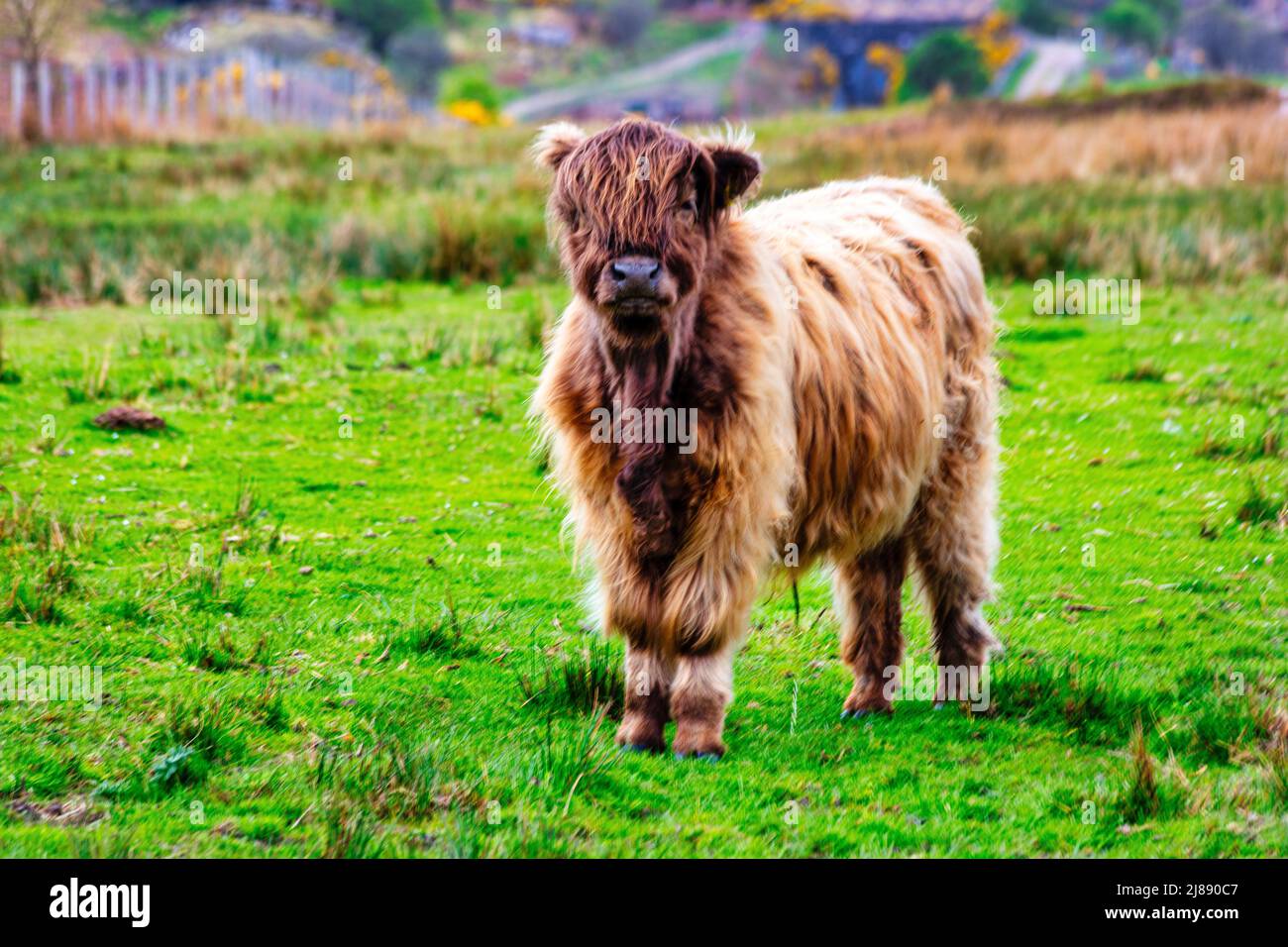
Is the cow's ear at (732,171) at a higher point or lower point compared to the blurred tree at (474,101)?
lower

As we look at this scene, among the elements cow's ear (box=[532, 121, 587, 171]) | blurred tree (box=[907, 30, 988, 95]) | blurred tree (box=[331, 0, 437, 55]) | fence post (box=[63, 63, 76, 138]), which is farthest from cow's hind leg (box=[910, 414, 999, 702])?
blurred tree (box=[331, 0, 437, 55])

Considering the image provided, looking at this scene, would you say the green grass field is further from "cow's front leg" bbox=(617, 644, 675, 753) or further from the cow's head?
the cow's head

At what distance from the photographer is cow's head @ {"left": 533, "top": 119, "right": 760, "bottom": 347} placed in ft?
15.0

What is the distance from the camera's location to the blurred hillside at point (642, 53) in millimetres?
40094

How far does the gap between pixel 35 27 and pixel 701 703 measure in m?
24.8

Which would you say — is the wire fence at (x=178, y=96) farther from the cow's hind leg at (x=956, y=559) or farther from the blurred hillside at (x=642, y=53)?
the cow's hind leg at (x=956, y=559)

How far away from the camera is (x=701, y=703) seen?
485cm

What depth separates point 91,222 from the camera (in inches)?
609

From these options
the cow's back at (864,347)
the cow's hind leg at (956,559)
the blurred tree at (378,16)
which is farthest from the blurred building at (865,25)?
the cow's hind leg at (956,559)

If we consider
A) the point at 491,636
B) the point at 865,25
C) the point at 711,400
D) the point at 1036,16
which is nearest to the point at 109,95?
the point at 491,636

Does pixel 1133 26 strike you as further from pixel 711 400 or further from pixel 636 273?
pixel 636 273

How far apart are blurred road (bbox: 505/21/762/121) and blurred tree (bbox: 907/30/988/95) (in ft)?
37.0

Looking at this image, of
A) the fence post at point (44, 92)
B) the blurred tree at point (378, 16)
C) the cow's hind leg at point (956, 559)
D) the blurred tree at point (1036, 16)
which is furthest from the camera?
the blurred tree at point (1036, 16)

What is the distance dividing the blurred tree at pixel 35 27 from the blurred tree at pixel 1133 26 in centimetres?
4494
